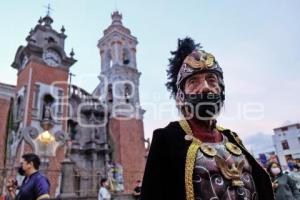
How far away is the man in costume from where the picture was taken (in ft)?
5.58

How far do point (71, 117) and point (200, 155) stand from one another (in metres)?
20.5

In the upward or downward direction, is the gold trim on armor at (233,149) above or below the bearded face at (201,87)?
below

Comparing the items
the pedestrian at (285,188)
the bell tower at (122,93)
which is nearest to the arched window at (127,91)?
the bell tower at (122,93)

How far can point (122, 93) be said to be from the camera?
25.0m

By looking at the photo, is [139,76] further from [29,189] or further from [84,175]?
[29,189]

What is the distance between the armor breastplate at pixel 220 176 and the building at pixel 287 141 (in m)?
31.6

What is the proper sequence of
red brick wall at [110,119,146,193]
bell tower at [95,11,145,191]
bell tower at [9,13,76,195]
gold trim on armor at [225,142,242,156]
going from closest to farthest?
gold trim on armor at [225,142,242,156], bell tower at [9,13,76,195], red brick wall at [110,119,146,193], bell tower at [95,11,145,191]

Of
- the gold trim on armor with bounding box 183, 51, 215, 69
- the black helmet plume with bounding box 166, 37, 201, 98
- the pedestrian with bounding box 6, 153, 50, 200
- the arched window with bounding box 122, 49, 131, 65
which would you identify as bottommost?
the pedestrian with bounding box 6, 153, 50, 200

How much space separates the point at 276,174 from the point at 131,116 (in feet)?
64.5

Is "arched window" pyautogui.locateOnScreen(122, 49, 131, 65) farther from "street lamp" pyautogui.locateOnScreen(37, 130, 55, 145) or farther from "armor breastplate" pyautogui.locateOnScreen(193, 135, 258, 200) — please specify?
"armor breastplate" pyautogui.locateOnScreen(193, 135, 258, 200)

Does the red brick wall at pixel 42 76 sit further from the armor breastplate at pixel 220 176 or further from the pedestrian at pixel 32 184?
the armor breastplate at pixel 220 176

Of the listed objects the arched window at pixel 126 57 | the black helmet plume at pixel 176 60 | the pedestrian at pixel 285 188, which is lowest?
the pedestrian at pixel 285 188

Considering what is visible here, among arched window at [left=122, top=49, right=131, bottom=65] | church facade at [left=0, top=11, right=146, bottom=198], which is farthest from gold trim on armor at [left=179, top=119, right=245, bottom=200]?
arched window at [left=122, top=49, right=131, bottom=65]

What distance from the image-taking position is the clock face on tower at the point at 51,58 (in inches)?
711
